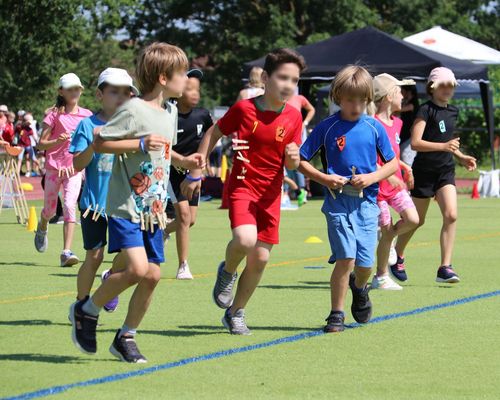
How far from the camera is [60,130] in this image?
42.1ft

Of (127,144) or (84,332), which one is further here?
(84,332)

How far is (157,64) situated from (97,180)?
1700 millimetres

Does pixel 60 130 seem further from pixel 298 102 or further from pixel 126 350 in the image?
pixel 298 102

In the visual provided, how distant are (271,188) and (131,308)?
1551 mm

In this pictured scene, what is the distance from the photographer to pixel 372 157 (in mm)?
8594

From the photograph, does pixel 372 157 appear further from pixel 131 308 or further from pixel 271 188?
pixel 131 308

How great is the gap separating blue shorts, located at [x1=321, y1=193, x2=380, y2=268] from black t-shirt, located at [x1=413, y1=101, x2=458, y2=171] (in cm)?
291

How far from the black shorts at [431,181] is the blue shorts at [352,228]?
2939 millimetres

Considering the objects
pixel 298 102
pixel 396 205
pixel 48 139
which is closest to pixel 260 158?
pixel 396 205

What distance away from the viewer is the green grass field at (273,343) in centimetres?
643

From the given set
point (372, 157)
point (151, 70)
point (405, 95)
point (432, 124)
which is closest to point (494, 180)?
point (405, 95)

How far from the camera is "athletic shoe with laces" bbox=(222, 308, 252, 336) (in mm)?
8234

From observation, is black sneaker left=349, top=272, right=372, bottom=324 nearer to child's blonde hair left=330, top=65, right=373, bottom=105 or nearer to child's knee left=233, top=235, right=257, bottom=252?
child's knee left=233, top=235, right=257, bottom=252

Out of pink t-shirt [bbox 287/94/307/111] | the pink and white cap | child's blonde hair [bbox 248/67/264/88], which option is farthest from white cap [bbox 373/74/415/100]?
pink t-shirt [bbox 287/94/307/111]
